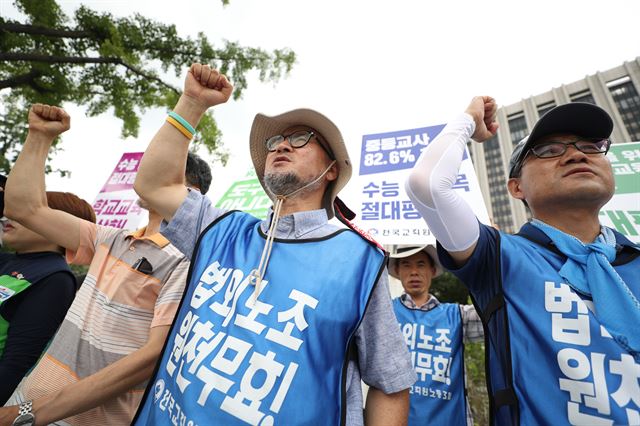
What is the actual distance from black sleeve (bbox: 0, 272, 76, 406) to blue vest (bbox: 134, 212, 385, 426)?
96 cm

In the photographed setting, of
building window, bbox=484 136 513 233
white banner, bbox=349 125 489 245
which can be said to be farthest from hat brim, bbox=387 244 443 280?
building window, bbox=484 136 513 233

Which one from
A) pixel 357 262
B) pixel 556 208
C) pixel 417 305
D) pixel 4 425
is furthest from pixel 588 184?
pixel 4 425

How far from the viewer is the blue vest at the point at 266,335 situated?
0.91m

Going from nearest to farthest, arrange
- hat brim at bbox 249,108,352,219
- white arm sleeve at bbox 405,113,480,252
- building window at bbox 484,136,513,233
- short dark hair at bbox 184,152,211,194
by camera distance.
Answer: white arm sleeve at bbox 405,113,480,252, hat brim at bbox 249,108,352,219, short dark hair at bbox 184,152,211,194, building window at bbox 484,136,513,233

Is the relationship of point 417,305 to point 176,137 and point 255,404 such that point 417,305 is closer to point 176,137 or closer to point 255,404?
point 255,404

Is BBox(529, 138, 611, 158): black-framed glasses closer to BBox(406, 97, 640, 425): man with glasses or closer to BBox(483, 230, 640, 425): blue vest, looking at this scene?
BBox(406, 97, 640, 425): man with glasses

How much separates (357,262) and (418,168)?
486mm

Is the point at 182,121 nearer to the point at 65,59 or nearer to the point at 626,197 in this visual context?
the point at 626,197

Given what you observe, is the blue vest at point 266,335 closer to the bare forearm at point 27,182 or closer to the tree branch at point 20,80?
the bare forearm at point 27,182

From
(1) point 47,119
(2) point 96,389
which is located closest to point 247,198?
(1) point 47,119

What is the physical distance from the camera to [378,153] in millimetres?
3990

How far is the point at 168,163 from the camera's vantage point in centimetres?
132

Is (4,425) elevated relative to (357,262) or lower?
lower

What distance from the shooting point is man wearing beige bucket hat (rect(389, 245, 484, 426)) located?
7.73 ft
